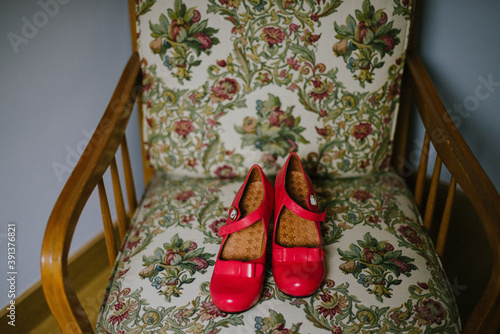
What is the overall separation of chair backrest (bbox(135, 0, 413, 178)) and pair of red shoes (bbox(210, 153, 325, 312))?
0.11 metres

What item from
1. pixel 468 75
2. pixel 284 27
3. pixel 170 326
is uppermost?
pixel 284 27

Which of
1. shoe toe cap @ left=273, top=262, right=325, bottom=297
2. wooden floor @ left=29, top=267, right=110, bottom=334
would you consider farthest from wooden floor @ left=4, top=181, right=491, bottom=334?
shoe toe cap @ left=273, top=262, right=325, bottom=297

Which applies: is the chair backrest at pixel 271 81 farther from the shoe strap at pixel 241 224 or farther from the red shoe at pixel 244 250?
the shoe strap at pixel 241 224

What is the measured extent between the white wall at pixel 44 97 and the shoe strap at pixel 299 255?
681mm

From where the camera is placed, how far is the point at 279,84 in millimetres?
898

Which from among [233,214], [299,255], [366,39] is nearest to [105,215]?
[233,214]

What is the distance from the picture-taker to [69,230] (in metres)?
0.61

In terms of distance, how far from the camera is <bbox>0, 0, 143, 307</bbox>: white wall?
0.89 meters

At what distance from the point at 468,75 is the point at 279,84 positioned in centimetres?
55

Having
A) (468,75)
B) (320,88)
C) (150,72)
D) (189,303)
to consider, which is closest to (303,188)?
(320,88)

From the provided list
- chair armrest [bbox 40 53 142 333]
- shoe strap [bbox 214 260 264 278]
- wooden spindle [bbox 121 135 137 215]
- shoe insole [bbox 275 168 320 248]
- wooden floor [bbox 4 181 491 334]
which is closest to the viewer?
chair armrest [bbox 40 53 142 333]

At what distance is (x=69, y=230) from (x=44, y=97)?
514 mm

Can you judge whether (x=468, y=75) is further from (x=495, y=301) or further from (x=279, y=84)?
(x=495, y=301)

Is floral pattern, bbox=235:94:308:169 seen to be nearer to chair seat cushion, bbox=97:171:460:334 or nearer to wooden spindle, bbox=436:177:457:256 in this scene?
chair seat cushion, bbox=97:171:460:334
